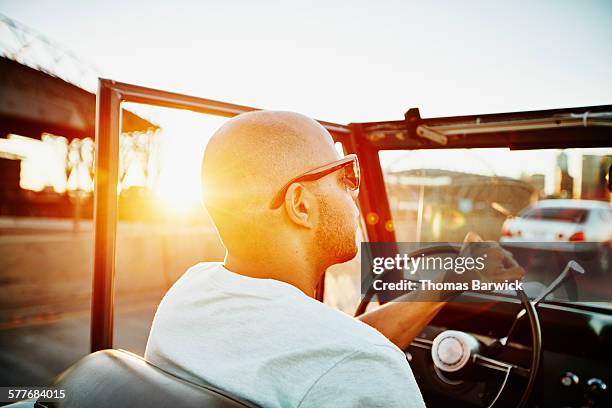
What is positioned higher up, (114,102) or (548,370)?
(114,102)

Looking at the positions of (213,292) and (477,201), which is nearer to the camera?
(213,292)

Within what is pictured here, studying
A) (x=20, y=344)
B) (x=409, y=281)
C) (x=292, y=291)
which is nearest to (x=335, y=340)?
(x=292, y=291)

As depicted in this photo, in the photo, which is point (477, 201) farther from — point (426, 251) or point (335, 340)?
point (335, 340)

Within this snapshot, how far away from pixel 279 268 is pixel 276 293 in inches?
8.3

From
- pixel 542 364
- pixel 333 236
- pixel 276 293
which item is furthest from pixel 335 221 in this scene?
pixel 542 364

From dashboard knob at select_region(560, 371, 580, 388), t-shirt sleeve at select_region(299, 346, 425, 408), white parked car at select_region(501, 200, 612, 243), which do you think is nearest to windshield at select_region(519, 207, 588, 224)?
white parked car at select_region(501, 200, 612, 243)

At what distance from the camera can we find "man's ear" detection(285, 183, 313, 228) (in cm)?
116

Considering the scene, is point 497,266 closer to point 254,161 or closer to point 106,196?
point 254,161

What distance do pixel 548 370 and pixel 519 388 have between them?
0.34 m

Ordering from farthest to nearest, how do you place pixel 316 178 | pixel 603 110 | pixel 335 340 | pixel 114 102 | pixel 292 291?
pixel 603 110 → pixel 114 102 → pixel 316 178 → pixel 292 291 → pixel 335 340

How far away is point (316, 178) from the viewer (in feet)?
3.96

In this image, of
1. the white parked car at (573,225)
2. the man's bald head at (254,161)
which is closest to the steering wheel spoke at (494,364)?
the white parked car at (573,225)

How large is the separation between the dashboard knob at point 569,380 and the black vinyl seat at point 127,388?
1849 millimetres

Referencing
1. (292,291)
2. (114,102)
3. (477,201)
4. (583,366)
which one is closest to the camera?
(292,291)
